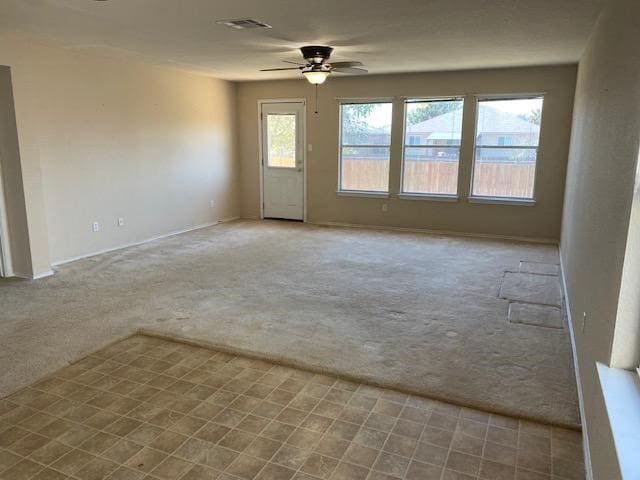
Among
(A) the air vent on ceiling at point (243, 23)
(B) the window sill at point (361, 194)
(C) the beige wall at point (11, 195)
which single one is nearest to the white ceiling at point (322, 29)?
(A) the air vent on ceiling at point (243, 23)

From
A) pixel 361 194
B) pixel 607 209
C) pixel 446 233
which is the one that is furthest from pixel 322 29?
pixel 446 233

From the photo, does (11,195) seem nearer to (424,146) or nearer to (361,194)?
(361,194)

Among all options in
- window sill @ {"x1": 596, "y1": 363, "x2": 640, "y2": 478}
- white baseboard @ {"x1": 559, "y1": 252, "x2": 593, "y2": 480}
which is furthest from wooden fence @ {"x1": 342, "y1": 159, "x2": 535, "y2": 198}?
window sill @ {"x1": 596, "y1": 363, "x2": 640, "y2": 478}

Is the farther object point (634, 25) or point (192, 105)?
point (192, 105)

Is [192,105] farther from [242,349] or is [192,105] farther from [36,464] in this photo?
[36,464]

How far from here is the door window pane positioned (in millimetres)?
8219

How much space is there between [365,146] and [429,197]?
1363 millimetres

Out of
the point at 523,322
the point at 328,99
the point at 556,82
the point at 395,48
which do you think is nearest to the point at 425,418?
the point at 523,322

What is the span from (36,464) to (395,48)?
4.84 metres

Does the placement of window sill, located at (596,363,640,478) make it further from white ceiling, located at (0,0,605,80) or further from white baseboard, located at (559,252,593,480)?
white ceiling, located at (0,0,605,80)

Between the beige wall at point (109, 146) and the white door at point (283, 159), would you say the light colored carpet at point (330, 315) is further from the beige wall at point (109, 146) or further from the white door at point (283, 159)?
the white door at point (283, 159)

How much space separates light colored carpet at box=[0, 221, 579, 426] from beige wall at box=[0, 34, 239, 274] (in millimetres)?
556

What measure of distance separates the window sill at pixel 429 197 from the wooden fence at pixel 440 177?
7 cm

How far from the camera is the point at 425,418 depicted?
2.49 m
